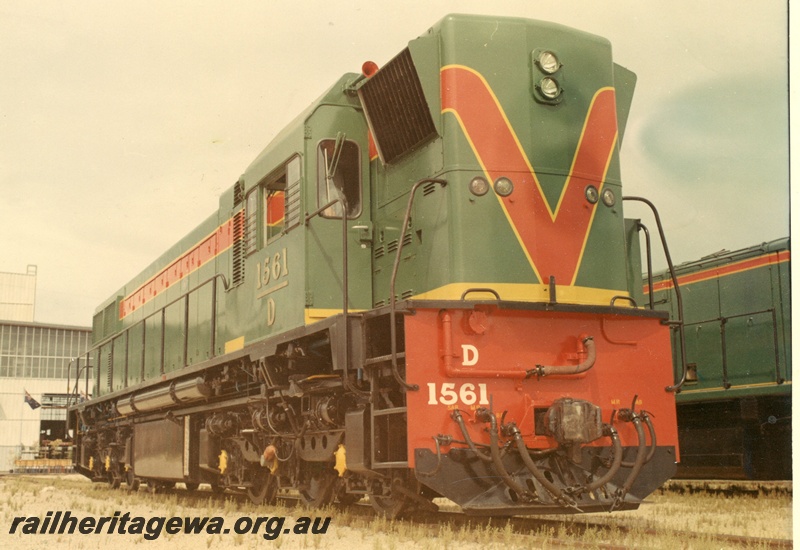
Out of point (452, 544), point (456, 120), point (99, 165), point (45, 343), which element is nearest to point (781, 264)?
point (456, 120)

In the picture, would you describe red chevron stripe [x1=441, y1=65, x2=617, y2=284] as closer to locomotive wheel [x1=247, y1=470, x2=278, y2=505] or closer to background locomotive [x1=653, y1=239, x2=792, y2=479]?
locomotive wheel [x1=247, y1=470, x2=278, y2=505]

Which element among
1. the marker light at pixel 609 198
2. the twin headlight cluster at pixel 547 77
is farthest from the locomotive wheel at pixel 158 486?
the twin headlight cluster at pixel 547 77

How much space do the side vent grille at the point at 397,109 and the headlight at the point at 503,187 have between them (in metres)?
0.64

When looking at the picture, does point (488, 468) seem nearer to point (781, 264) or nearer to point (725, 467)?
point (725, 467)

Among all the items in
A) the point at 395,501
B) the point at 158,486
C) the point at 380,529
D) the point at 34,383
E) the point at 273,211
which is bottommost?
the point at 158,486

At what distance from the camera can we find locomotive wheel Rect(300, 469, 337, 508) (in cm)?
784

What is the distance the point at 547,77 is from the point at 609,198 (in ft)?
3.59

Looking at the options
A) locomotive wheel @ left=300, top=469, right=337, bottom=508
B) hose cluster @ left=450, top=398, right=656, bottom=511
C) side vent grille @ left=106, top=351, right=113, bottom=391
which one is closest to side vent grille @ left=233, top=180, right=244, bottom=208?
locomotive wheel @ left=300, top=469, right=337, bottom=508

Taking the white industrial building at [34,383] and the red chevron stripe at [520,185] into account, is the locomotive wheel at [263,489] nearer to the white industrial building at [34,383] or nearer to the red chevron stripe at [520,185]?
the red chevron stripe at [520,185]

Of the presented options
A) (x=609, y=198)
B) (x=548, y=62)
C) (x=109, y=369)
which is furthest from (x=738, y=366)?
(x=109, y=369)

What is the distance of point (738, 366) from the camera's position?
11.0 metres

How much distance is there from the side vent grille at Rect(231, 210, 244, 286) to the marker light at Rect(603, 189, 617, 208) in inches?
150

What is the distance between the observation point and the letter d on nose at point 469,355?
243 inches

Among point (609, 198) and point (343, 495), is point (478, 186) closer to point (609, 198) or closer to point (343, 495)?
point (609, 198)
